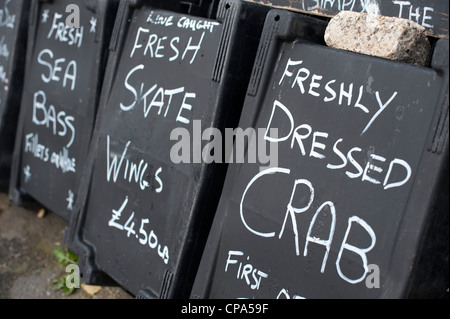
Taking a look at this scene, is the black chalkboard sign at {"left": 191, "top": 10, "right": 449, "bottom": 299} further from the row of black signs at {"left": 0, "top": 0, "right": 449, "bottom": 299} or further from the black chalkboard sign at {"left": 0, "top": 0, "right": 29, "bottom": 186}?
the black chalkboard sign at {"left": 0, "top": 0, "right": 29, "bottom": 186}

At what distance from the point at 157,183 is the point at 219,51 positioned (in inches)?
27.2

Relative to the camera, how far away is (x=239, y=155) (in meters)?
2.52

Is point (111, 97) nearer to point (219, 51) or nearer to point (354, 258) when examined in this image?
point (219, 51)

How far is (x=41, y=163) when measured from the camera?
371 cm

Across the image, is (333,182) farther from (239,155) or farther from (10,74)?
(10,74)

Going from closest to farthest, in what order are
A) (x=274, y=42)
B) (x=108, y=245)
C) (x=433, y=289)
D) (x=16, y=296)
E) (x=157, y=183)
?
1. (x=433, y=289)
2. (x=274, y=42)
3. (x=157, y=183)
4. (x=108, y=245)
5. (x=16, y=296)

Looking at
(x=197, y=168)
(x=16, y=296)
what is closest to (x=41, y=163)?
(x=16, y=296)

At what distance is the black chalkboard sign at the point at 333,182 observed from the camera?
195cm

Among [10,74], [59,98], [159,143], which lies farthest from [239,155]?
[10,74]

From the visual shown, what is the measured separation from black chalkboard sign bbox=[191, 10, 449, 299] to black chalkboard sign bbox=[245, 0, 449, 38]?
0.85 feet

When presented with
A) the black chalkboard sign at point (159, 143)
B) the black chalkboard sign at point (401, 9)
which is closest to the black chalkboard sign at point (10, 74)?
the black chalkboard sign at point (159, 143)

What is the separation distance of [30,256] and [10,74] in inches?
49.6

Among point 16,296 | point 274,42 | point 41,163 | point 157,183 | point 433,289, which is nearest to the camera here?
point 433,289

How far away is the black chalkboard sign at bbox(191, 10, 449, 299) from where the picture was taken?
1950 mm
